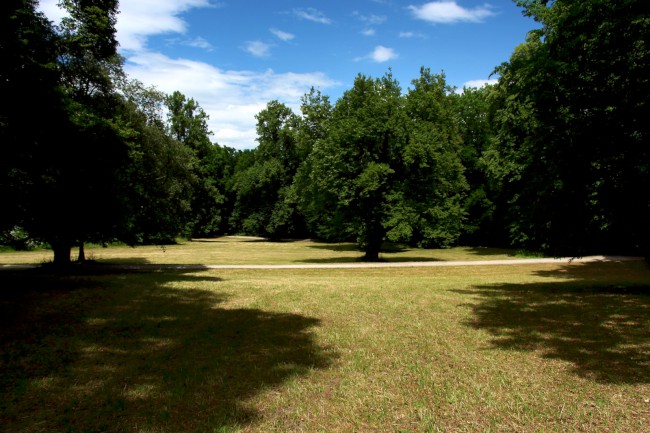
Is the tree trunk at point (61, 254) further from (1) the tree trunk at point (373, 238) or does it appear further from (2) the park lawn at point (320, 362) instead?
(1) the tree trunk at point (373, 238)

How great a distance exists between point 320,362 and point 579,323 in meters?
5.98

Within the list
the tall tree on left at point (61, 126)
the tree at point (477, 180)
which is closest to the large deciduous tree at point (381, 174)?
the tall tree on left at point (61, 126)

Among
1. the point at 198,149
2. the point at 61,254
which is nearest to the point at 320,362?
the point at 61,254

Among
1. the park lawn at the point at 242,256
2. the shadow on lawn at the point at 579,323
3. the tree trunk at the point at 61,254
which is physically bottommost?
the park lawn at the point at 242,256

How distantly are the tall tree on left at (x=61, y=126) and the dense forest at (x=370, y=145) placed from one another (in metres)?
0.05

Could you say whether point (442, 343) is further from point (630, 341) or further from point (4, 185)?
point (4, 185)

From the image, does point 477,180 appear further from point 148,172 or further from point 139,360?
point 139,360

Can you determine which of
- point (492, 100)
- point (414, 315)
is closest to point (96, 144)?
point (414, 315)

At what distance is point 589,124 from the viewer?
500 inches

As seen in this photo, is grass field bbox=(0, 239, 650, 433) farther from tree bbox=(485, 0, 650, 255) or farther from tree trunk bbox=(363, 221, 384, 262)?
tree trunk bbox=(363, 221, 384, 262)

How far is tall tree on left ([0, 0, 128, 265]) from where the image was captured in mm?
10977

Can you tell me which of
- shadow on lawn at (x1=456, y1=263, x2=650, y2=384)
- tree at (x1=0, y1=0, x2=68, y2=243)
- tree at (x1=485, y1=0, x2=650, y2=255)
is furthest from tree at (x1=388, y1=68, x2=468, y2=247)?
tree at (x1=0, y1=0, x2=68, y2=243)

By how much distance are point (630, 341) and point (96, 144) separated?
16.0 metres

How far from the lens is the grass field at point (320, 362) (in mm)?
4570
